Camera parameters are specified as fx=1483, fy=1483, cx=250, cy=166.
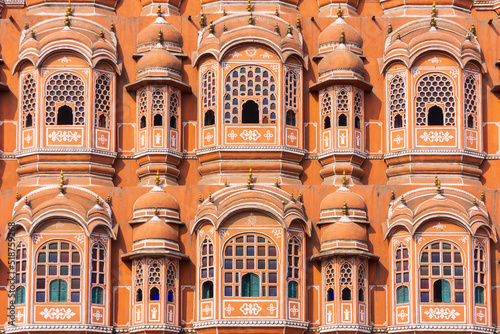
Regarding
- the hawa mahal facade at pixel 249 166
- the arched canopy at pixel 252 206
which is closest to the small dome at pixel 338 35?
the hawa mahal facade at pixel 249 166

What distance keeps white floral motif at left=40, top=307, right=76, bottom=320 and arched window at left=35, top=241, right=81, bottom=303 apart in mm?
299

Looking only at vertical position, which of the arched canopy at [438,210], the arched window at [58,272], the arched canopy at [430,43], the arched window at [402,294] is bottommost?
the arched window at [402,294]

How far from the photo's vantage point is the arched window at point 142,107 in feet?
144

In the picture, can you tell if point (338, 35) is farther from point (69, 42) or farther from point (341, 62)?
point (69, 42)

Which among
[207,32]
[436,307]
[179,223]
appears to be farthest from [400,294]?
[207,32]

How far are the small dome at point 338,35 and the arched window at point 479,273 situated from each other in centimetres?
729

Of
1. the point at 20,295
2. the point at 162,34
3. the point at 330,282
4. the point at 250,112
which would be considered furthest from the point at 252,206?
the point at 20,295

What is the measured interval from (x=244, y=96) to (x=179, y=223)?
13.9 ft

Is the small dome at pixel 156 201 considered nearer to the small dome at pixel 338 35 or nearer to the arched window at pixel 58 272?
the arched window at pixel 58 272

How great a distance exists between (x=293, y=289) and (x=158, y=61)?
787 cm

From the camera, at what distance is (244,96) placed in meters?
43.5

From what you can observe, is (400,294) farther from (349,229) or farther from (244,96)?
(244,96)

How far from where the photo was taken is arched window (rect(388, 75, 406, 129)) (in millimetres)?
43875

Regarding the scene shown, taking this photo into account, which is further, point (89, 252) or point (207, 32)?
point (207, 32)
